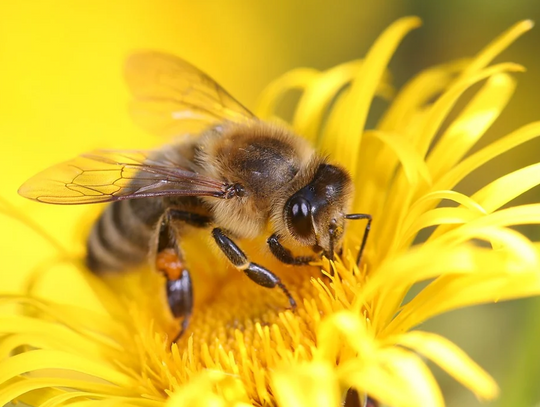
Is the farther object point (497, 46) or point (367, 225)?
point (497, 46)

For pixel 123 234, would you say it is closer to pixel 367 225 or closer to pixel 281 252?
pixel 281 252

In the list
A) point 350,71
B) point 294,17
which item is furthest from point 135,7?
point 350,71

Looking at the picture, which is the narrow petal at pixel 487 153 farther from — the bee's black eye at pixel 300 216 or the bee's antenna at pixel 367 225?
the bee's black eye at pixel 300 216

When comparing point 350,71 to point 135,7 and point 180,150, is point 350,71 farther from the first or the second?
point 135,7

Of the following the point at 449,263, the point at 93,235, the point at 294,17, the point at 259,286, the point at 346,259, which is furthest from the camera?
the point at 294,17

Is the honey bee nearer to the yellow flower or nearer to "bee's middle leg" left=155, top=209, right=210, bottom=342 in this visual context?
"bee's middle leg" left=155, top=209, right=210, bottom=342

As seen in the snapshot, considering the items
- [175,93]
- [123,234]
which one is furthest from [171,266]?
[175,93]
